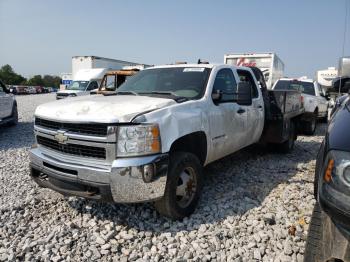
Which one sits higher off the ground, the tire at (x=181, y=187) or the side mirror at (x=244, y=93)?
the side mirror at (x=244, y=93)

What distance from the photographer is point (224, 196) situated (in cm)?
414

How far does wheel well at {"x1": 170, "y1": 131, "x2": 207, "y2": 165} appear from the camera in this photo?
3.46 metres

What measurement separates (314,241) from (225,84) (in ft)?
8.68

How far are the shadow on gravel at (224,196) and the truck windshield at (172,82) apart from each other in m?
1.43

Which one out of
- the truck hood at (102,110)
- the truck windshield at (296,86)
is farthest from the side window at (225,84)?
the truck windshield at (296,86)

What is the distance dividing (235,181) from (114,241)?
2337 millimetres

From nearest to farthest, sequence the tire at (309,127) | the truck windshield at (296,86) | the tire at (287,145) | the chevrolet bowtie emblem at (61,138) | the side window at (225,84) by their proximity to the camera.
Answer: the chevrolet bowtie emblem at (61,138) → the side window at (225,84) → the tire at (287,145) → the tire at (309,127) → the truck windshield at (296,86)

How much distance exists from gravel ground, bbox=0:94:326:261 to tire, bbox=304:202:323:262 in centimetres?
55

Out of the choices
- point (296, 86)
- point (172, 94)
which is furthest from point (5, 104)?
point (296, 86)

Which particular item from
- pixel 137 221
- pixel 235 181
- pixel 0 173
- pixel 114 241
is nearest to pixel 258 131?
pixel 235 181

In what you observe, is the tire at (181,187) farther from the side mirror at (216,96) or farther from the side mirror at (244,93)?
the side mirror at (244,93)

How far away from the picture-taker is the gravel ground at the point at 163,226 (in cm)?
290

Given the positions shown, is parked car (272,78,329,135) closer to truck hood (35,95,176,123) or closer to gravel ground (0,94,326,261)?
gravel ground (0,94,326,261)

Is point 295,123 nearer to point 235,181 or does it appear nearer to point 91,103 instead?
point 235,181
